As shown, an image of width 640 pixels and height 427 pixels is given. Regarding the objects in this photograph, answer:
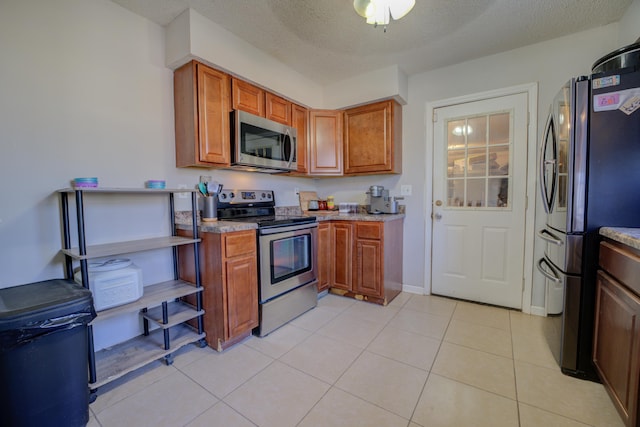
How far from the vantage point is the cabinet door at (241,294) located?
6.12 feet

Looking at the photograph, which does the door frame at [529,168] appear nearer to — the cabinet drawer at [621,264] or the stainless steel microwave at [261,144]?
the cabinet drawer at [621,264]

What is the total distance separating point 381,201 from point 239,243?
5.50ft

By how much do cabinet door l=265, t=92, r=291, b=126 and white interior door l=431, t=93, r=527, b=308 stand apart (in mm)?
1558

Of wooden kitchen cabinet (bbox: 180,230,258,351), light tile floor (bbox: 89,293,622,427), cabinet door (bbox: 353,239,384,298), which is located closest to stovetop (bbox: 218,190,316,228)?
wooden kitchen cabinet (bbox: 180,230,258,351)

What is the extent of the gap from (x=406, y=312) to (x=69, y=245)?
2.59 m

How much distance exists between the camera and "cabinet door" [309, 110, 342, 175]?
3.10m

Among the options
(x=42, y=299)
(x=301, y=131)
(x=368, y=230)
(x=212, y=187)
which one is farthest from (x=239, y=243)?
(x=301, y=131)

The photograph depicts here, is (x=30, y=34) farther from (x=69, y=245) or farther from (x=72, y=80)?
(x=69, y=245)

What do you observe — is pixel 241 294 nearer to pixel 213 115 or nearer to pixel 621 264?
pixel 213 115

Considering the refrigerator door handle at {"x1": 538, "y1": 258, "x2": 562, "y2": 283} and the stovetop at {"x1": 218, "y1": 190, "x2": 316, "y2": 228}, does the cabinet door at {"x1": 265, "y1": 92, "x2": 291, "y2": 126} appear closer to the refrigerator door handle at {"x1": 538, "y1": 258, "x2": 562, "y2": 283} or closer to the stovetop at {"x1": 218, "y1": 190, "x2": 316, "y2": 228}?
the stovetop at {"x1": 218, "y1": 190, "x2": 316, "y2": 228}

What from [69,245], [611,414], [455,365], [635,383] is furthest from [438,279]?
[69,245]

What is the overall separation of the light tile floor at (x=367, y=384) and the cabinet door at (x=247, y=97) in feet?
6.28

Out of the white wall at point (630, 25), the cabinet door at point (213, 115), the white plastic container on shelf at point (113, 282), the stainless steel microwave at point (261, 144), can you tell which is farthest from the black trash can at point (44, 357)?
the white wall at point (630, 25)

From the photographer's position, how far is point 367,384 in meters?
1.56
